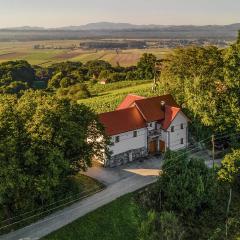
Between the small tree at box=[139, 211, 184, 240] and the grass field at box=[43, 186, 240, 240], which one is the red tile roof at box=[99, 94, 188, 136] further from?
the small tree at box=[139, 211, 184, 240]

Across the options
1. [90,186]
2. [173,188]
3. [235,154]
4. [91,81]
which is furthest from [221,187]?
[91,81]

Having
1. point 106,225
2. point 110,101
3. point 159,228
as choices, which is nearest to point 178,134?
point 106,225

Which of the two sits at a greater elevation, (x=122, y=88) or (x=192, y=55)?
(x=192, y=55)

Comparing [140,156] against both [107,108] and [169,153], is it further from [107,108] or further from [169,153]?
[107,108]

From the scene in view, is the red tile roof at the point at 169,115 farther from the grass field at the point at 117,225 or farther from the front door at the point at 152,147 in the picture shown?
the grass field at the point at 117,225

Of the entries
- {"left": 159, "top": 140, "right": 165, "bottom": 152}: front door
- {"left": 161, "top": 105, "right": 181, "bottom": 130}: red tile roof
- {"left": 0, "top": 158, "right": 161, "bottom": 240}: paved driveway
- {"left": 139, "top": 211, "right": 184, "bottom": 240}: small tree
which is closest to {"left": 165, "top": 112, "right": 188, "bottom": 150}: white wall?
{"left": 161, "top": 105, "right": 181, "bottom": 130}: red tile roof

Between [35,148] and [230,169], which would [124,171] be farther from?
[35,148]
